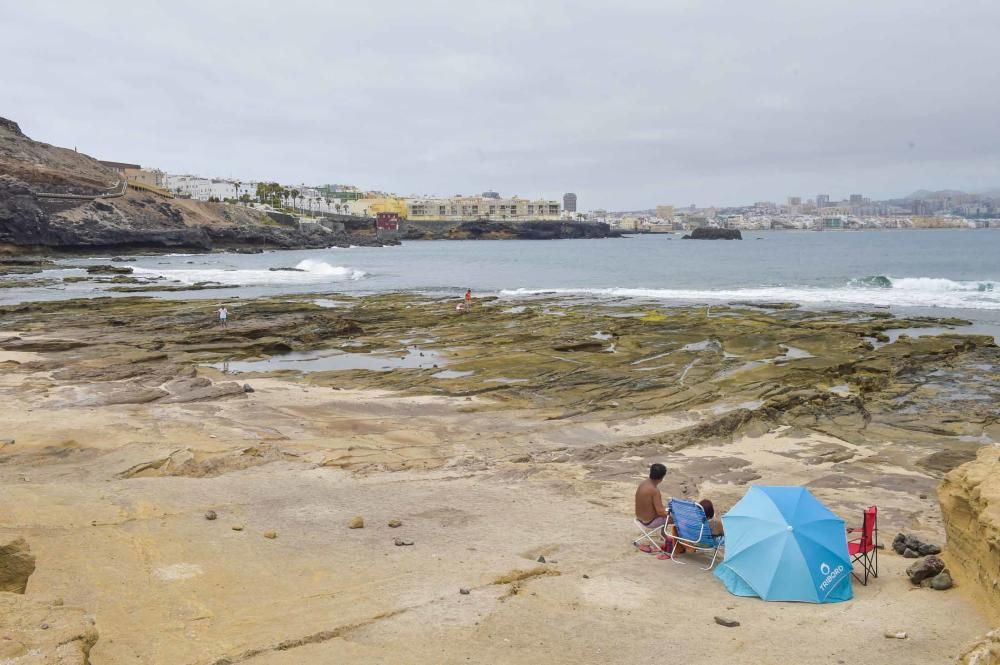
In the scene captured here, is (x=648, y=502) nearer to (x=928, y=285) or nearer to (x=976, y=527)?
(x=976, y=527)

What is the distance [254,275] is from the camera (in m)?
62.2

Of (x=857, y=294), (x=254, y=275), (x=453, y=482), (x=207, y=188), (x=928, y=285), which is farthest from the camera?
(x=207, y=188)

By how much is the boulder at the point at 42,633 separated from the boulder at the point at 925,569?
7.13 metres

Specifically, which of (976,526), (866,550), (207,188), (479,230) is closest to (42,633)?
(866,550)

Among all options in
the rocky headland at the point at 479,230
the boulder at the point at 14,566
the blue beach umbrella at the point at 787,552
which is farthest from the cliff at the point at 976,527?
the rocky headland at the point at 479,230

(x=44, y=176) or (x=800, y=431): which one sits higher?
(x=44, y=176)

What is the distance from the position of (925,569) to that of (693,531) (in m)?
2.27

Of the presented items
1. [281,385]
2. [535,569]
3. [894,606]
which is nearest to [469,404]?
[281,385]

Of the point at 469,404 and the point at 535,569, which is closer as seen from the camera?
the point at 535,569

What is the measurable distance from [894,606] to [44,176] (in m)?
108

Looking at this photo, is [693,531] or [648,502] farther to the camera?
[648,502]

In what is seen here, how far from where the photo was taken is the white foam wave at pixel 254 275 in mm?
56381

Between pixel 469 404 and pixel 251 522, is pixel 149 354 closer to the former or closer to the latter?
pixel 469 404

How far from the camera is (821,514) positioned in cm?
765
